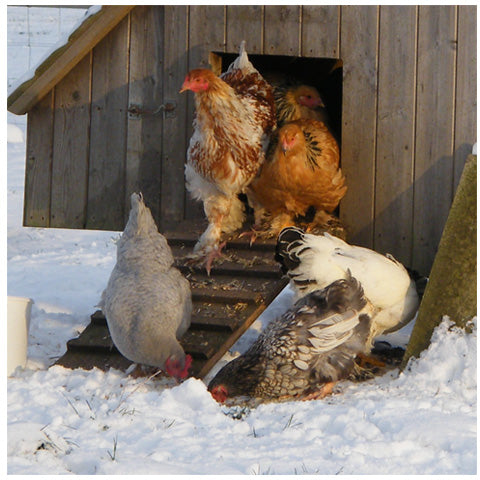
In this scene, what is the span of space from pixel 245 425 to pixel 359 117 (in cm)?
→ 314

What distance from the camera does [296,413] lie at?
3182 mm

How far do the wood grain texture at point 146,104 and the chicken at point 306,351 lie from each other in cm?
216

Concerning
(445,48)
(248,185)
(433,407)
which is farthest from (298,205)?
(433,407)

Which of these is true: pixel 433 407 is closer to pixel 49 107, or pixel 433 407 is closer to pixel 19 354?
pixel 19 354

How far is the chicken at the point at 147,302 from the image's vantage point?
373 cm

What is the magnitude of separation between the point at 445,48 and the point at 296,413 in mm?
3366

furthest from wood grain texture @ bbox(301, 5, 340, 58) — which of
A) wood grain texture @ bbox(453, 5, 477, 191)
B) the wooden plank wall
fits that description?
wood grain texture @ bbox(453, 5, 477, 191)

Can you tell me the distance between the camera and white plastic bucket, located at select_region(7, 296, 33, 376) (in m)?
4.03

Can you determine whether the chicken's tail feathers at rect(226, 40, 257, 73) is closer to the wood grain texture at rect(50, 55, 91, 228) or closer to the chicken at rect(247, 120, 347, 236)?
the chicken at rect(247, 120, 347, 236)

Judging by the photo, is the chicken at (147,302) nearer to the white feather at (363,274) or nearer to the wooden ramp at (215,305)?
the wooden ramp at (215,305)

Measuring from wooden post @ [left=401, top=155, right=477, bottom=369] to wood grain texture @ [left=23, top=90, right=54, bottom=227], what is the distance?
11.0 ft

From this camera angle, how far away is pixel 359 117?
545cm

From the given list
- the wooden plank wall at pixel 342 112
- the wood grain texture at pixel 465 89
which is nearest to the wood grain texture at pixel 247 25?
the wooden plank wall at pixel 342 112

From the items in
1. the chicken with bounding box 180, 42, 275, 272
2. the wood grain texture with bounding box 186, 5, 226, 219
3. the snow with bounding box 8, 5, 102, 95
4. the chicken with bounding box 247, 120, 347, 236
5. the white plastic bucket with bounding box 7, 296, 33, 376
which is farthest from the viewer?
the wood grain texture with bounding box 186, 5, 226, 219
